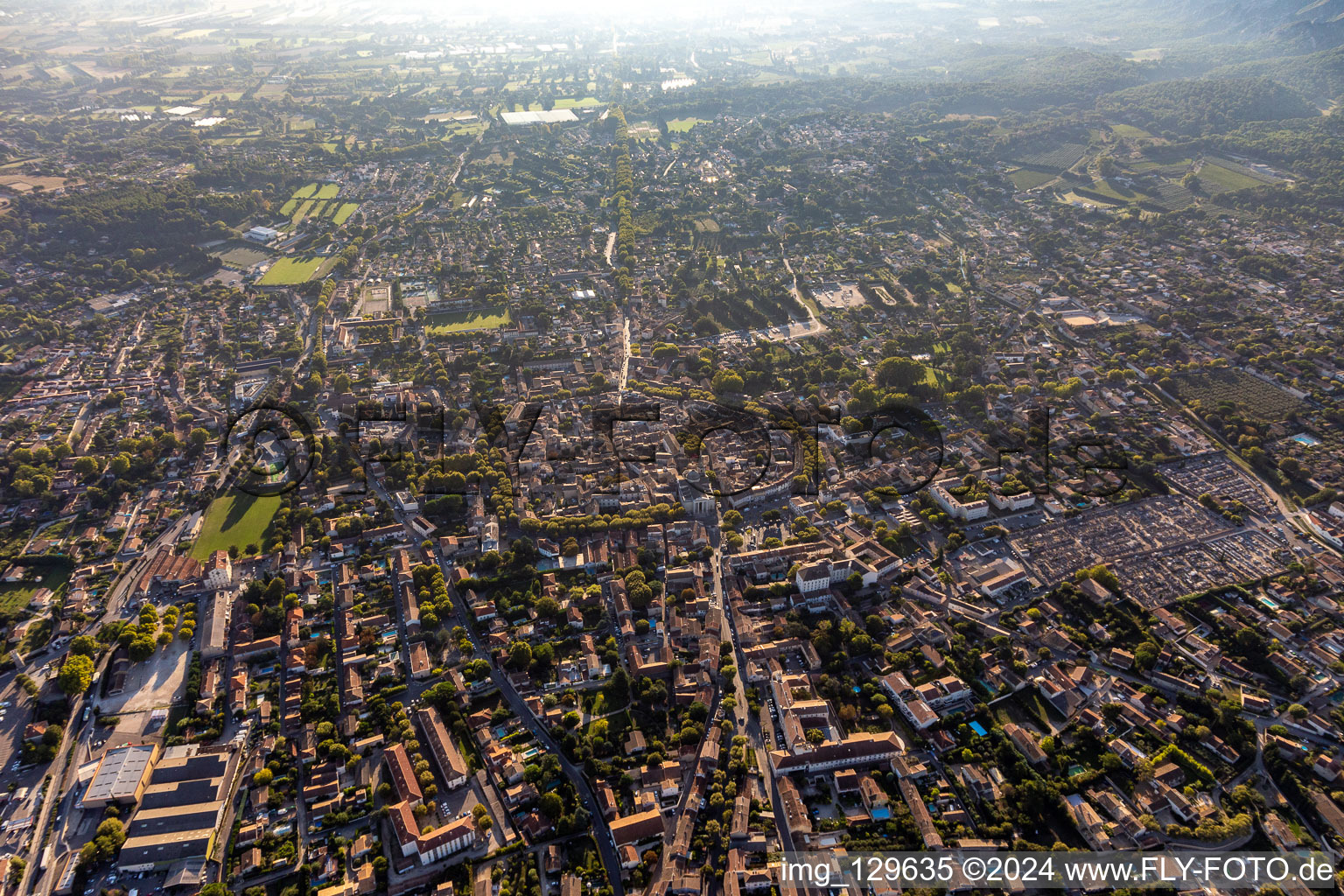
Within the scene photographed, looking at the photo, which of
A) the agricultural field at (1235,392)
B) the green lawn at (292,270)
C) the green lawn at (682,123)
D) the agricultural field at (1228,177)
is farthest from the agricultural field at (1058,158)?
the green lawn at (292,270)

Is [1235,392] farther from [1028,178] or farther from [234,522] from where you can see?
[234,522]

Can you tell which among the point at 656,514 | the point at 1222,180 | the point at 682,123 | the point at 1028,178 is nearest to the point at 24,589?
the point at 656,514

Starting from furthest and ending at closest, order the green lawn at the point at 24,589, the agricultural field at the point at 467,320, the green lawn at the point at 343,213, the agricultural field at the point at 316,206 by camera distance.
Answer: the agricultural field at the point at 316,206 < the green lawn at the point at 343,213 < the agricultural field at the point at 467,320 < the green lawn at the point at 24,589

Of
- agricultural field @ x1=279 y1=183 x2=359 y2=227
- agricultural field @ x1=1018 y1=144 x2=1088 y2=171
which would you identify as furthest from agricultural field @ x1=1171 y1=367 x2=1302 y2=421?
agricultural field @ x1=279 y1=183 x2=359 y2=227

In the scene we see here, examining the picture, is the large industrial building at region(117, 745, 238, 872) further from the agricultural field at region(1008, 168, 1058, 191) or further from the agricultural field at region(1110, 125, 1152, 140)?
the agricultural field at region(1110, 125, 1152, 140)

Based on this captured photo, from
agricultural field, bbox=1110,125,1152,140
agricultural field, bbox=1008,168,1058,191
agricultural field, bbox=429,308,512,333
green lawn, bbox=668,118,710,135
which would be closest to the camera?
agricultural field, bbox=429,308,512,333

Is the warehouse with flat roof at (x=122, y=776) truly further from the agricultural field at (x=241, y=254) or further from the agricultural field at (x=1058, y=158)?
the agricultural field at (x=1058, y=158)
